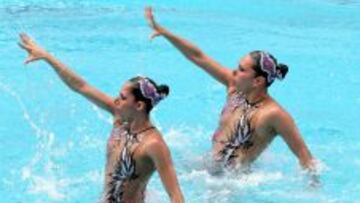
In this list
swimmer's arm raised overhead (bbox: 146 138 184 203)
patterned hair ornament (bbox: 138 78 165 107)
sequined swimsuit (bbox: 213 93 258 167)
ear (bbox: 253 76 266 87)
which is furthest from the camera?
sequined swimsuit (bbox: 213 93 258 167)

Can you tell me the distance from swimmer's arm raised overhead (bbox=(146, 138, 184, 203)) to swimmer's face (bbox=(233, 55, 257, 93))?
Result: 4.51 ft

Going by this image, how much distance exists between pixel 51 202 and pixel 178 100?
3.07 meters

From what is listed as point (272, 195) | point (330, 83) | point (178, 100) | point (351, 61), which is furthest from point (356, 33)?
point (272, 195)

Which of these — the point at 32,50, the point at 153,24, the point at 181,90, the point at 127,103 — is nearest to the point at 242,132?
the point at 153,24

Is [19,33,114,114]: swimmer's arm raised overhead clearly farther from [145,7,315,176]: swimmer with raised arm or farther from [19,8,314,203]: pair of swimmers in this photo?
[145,7,315,176]: swimmer with raised arm

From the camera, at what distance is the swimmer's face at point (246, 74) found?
6148 mm

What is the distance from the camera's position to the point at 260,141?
633 centimetres

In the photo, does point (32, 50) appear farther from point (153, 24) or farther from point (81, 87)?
point (153, 24)

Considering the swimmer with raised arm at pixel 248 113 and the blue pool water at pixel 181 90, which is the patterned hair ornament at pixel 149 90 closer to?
the swimmer with raised arm at pixel 248 113

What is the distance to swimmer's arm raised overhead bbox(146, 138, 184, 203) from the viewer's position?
4.84m

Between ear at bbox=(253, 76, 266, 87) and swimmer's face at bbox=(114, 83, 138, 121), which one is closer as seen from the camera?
swimmer's face at bbox=(114, 83, 138, 121)

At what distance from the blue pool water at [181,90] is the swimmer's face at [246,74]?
75 cm

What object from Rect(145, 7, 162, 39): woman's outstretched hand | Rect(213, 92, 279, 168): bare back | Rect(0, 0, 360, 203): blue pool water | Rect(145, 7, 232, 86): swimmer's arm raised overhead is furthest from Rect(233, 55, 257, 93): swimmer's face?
Rect(0, 0, 360, 203): blue pool water

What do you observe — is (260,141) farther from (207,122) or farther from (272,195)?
(207,122)
